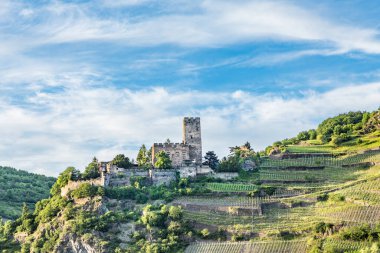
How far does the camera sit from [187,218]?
62.7 meters

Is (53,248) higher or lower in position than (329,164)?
lower

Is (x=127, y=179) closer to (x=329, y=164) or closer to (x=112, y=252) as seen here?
(x=112, y=252)

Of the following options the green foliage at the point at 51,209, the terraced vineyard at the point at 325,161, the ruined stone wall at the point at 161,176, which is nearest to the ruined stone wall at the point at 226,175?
the ruined stone wall at the point at 161,176

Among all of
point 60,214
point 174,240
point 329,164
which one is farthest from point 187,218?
point 329,164

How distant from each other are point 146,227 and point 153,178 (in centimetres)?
867

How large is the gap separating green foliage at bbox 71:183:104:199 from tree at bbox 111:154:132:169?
4.72 metres

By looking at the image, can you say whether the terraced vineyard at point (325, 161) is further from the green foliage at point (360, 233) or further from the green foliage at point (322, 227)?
the green foliage at point (360, 233)

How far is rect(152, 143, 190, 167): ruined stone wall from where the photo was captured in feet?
243

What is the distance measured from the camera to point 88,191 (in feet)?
213

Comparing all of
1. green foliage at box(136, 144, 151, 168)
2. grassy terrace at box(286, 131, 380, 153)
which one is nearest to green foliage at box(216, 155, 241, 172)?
green foliage at box(136, 144, 151, 168)

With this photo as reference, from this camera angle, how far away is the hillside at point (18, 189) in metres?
87.8

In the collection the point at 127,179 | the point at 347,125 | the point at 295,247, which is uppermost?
the point at 347,125

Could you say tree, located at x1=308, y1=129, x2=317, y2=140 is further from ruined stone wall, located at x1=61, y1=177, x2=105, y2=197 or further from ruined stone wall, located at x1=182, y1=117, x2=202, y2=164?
ruined stone wall, located at x1=61, y1=177, x2=105, y2=197

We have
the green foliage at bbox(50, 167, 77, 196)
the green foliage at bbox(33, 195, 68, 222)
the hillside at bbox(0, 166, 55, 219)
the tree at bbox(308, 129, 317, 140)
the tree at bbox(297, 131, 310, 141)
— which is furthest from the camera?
the tree at bbox(297, 131, 310, 141)
